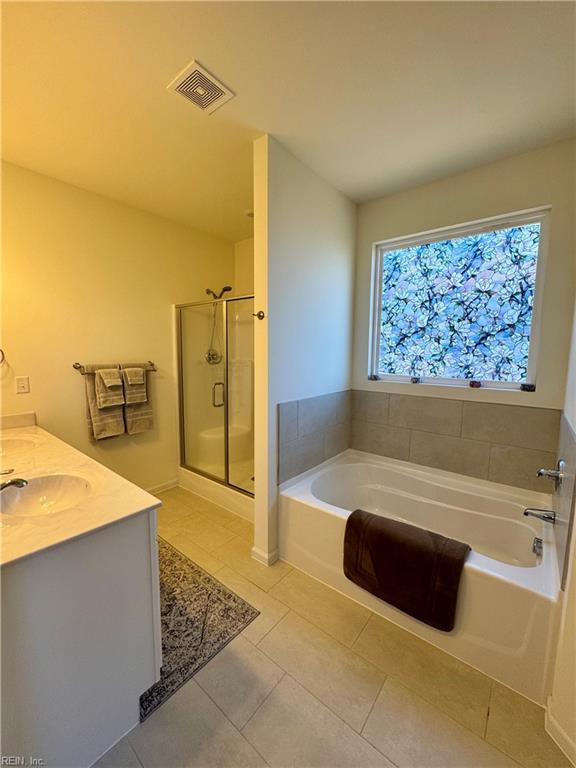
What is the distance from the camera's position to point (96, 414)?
8.04ft

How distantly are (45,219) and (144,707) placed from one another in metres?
2.85

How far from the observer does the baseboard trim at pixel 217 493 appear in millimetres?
2592

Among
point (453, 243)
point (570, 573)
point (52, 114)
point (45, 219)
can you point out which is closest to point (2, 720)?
point (570, 573)

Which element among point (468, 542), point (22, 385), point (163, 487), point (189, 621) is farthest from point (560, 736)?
point (22, 385)

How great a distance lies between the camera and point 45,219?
214 centimetres

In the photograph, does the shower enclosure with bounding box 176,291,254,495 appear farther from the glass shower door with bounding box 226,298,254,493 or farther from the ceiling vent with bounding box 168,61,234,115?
the ceiling vent with bounding box 168,61,234,115

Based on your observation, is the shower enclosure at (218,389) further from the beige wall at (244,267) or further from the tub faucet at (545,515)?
the tub faucet at (545,515)

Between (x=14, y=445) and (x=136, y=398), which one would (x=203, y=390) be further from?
(x=14, y=445)

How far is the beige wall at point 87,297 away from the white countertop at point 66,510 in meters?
0.78

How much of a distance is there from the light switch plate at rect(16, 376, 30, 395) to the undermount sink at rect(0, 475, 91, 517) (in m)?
1.16

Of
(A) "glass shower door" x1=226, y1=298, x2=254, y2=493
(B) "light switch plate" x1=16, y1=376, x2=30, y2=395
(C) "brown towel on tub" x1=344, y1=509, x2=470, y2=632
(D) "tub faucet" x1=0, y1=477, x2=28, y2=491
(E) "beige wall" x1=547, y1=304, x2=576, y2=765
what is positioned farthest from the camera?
(A) "glass shower door" x1=226, y1=298, x2=254, y2=493

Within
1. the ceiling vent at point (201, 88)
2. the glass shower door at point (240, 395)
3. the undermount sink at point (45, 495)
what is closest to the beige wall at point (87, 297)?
the glass shower door at point (240, 395)

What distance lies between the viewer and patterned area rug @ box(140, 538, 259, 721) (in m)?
1.31

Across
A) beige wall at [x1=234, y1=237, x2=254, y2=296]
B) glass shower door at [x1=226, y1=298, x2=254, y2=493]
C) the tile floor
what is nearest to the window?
glass shower door at [x1=226, y1=298, x2=254, y2=493]
